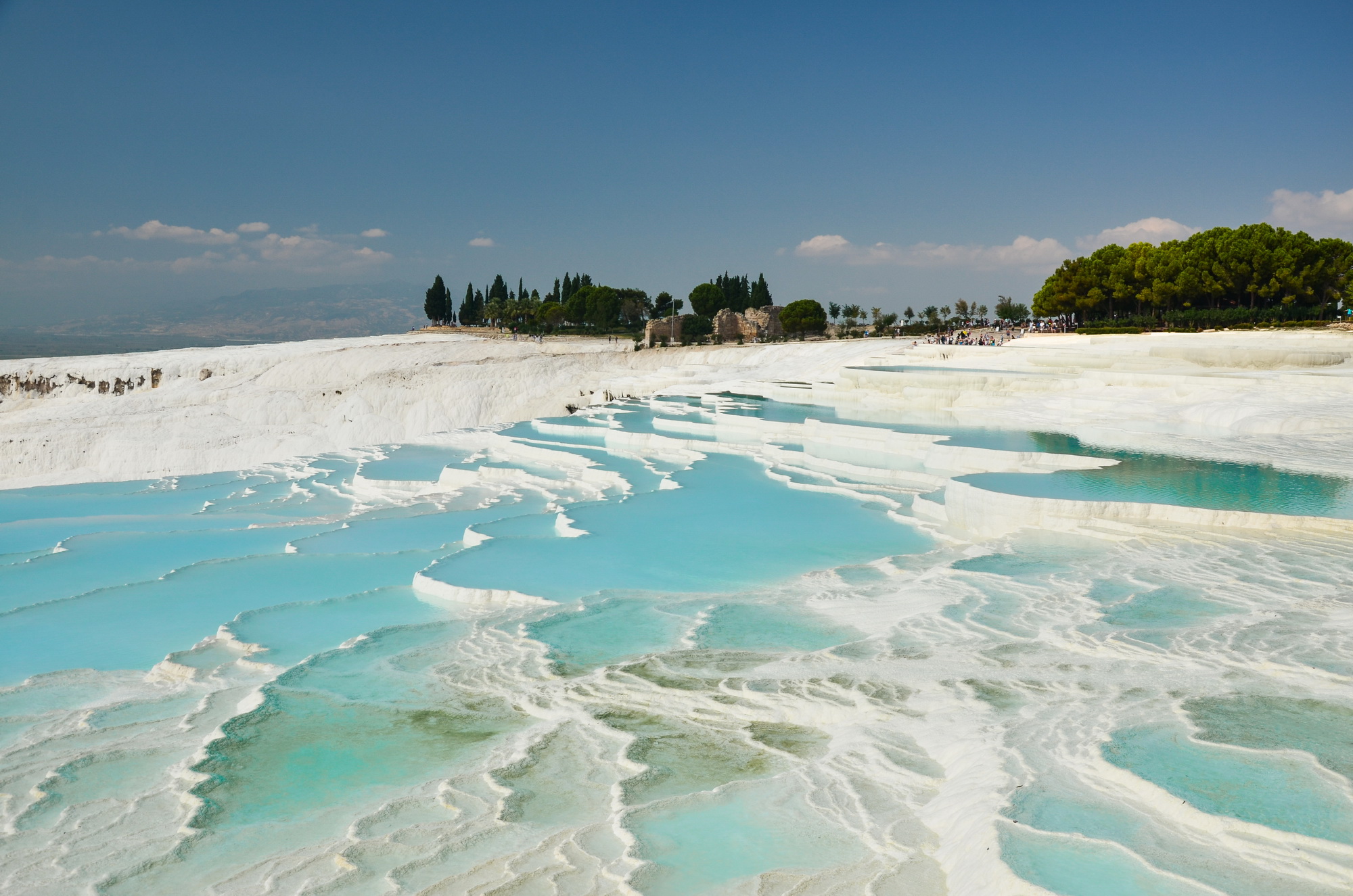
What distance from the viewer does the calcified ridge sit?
3146mm

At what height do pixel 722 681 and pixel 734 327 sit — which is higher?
pixel 734 327

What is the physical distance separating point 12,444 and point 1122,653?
1038 inches

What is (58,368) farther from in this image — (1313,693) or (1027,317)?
(1027,317)

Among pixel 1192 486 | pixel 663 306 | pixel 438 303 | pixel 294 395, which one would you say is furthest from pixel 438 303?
pixel 1192 486

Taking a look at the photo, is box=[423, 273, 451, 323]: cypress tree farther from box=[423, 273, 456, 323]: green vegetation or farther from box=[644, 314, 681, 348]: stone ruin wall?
box=[644, 314, 681, 348]: stone ruin wall

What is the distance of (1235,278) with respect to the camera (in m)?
29.2

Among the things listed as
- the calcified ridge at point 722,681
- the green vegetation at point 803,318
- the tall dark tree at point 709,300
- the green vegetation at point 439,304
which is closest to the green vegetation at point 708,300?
the tall dark tree at point 709,300

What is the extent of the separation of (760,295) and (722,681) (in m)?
48.4

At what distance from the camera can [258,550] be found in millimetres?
9375

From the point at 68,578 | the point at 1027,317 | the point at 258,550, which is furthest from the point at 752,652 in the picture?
the point at 1027,317

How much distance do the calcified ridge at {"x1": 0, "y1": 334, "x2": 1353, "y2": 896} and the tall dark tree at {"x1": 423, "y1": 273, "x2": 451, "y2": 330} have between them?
47331mm

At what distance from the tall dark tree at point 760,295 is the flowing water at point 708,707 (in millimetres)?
43260

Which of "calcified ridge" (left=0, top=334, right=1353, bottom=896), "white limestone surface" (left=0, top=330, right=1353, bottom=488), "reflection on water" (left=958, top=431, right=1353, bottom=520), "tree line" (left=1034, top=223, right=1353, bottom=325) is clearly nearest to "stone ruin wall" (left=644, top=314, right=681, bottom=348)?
"white limestone surface" (left=0, top=330, right=1353, bottom=488)

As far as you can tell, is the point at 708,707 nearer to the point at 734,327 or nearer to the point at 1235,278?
the point at 1235,278
